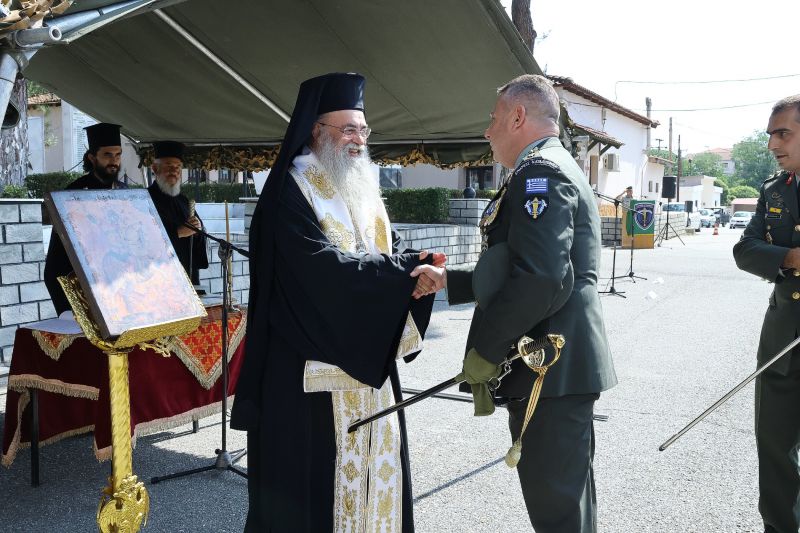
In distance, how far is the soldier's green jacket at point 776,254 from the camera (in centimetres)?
304

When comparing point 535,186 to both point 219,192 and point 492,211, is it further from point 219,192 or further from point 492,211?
point 219,192

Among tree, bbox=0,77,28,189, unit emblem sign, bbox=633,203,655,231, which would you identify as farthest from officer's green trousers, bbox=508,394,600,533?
unit emblem sign, bbox=633,203,655,231

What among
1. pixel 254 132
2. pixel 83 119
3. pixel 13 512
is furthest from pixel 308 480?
pixel 83 119

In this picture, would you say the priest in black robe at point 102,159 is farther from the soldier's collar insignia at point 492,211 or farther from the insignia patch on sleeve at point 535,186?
the insignia patch on sleeve at point 535,186

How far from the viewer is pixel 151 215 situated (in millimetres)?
3004

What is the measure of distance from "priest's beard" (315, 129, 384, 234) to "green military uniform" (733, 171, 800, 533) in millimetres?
1812

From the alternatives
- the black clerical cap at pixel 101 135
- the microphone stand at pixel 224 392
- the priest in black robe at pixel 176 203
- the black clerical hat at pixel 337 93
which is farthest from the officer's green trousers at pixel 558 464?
the black clerical cap at pixel 101 135

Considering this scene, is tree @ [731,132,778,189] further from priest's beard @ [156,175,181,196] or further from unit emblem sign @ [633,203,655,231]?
priest's beard @ [156,175,181,196]

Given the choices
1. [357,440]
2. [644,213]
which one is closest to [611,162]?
[644,213]

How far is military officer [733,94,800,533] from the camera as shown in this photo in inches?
119

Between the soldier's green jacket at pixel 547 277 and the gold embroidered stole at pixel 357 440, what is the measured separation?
2.04 ft

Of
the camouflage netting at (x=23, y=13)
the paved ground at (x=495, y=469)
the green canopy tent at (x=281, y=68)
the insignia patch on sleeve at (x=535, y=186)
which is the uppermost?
the green canopy tent at (x=281, y=68)

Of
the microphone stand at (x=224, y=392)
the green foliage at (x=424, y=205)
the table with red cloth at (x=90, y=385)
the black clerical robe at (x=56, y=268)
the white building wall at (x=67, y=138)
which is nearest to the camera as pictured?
the table with red cloth at (x=90, y=385)

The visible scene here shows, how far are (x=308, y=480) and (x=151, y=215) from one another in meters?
1.34
